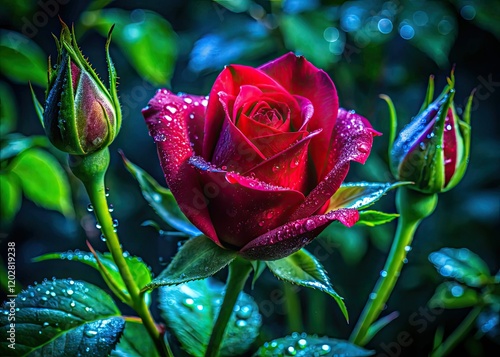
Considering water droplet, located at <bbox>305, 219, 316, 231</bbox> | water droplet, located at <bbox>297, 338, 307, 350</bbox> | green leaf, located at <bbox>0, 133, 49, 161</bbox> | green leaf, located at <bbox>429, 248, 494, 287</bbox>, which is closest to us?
water droplet, located at <bbox>305, 219, 316, 231</bbox>

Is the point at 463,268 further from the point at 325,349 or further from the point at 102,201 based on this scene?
the point at 102,201

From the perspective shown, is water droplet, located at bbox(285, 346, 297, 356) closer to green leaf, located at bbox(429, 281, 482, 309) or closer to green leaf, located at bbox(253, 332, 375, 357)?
green leaf, located at bbox(253, 332, 375, 357)

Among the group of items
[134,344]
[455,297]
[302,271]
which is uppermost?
[302,271]

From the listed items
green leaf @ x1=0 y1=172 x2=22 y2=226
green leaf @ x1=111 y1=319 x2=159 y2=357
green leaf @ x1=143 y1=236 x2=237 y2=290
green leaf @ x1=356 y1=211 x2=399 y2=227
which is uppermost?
green leaf @ x1=356 y1=211 x2=399 y2=227

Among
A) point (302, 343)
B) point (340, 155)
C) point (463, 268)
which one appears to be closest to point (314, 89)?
point (340, 155)

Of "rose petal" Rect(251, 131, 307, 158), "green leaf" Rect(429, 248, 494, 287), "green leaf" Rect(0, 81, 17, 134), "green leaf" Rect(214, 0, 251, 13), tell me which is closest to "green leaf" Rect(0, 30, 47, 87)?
"green leaf" Rect(0, 81, 17, 134)

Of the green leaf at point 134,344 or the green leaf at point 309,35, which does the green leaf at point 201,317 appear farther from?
the green leaf at point 309,35

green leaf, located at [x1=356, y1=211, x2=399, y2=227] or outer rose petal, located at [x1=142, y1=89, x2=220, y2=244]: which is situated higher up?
outer rose petal, located at [x1=142, y1=89, x2=220, y2=244]
